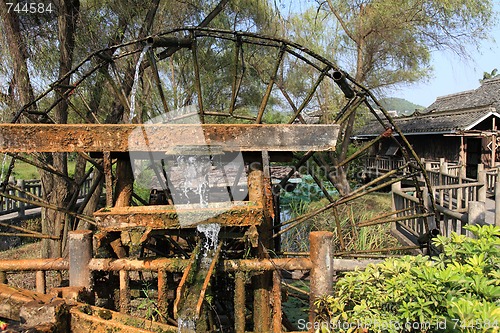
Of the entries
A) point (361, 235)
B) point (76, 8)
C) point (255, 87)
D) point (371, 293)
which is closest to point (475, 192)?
point (361, 235)

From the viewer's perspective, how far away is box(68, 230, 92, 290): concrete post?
→ 10.8ft

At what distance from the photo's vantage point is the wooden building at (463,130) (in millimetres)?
13211

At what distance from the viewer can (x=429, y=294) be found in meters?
2.09

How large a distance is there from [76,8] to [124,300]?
531 centimetres

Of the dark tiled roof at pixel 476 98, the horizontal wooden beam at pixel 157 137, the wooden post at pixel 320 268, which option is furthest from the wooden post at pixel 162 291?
the dark tiled roof at pixel 476 98

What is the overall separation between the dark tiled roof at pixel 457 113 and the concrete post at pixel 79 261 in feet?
43.2

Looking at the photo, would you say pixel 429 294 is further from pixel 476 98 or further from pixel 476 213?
pixel 476 98

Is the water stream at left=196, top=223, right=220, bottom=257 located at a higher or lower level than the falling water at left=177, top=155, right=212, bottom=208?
lower

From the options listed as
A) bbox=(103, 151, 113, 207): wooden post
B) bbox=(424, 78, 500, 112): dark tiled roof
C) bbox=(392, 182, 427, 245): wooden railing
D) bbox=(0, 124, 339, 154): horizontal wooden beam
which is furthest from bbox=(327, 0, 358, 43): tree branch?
bbox=(103, 151, 113, 207): wooden post

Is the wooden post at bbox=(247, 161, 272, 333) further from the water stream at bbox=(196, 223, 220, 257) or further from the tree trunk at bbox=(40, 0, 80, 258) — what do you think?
the tree trunk at bbox=(40, 0, 80, 258)

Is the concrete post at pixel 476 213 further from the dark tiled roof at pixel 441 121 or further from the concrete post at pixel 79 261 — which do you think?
the dark tiled roof at pixel 441 121

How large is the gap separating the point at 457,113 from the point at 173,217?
14.9m

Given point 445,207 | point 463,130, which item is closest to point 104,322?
point 445,207

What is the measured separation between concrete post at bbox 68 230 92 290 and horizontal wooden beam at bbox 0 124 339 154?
785 mm
